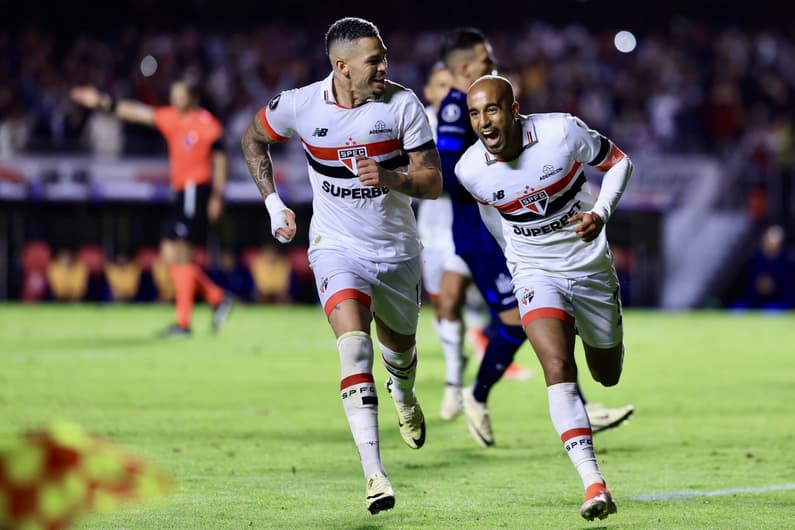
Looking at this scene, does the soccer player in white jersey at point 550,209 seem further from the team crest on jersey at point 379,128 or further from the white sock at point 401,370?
the white sock at point 401,370

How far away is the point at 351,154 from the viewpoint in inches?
258

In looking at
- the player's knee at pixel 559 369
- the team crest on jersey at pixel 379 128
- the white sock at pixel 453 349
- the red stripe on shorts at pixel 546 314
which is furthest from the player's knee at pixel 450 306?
the player's knee at pixel 559 369

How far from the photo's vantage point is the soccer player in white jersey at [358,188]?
6.40 m

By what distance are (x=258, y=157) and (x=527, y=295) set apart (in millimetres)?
1597

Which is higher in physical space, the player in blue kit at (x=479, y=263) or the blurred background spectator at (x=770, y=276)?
the player in blue kit at (x=479, y=263)

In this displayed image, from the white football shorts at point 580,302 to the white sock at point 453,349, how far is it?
9.67 feet

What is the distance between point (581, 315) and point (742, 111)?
20.1 m

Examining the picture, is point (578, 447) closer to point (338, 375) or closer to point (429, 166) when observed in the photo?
point (429, 166)

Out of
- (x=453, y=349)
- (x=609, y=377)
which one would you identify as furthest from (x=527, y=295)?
(x=453, y=349)

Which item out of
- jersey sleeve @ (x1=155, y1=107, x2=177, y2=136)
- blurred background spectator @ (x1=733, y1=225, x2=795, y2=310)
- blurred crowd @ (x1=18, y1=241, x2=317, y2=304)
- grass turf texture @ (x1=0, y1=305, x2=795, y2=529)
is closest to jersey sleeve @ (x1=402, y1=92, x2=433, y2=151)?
grass turf texture @ (x1=0, y1=305, x2=795, y2=529)

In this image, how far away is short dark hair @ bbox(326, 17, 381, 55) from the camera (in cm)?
651

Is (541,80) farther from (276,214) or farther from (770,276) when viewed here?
(276,214)

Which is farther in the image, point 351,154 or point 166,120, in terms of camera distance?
point 166,120

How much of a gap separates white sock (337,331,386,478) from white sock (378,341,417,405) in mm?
A: 734
